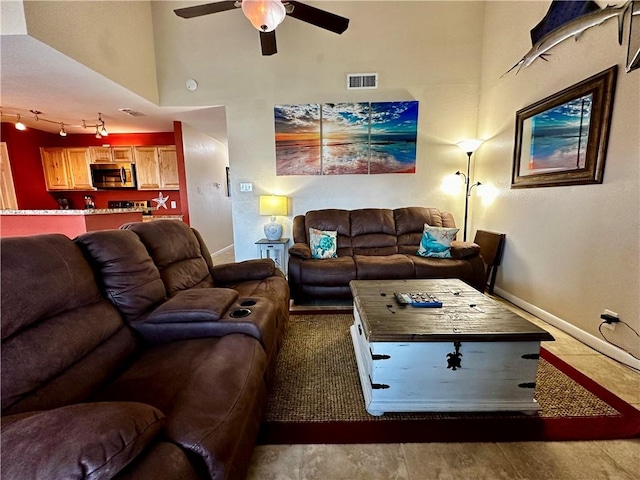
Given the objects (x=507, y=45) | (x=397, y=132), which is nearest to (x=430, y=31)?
(x=507, y=45)

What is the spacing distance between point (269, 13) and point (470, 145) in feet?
8.99

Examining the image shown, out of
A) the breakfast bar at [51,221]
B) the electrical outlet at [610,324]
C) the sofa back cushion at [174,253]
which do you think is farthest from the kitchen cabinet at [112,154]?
the electrical outlet at [610,324]

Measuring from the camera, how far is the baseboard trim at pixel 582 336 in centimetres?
187

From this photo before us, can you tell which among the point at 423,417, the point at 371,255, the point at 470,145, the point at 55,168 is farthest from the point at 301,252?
the point at 55,168

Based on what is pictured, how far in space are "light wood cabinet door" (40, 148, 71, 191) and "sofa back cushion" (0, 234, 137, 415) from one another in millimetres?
5366

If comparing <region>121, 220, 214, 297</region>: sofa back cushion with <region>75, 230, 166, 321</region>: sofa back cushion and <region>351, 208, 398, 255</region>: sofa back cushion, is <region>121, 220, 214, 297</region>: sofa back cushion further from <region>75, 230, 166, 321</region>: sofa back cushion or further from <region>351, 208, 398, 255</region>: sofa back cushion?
<region>351, 208, 398, 255</region>: sofa back cushion

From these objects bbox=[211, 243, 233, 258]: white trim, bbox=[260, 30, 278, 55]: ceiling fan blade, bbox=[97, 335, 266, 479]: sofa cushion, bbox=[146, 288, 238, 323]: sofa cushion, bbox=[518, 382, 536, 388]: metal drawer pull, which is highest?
bbox=[260, 30, 278, 55]: ceiling fan blade

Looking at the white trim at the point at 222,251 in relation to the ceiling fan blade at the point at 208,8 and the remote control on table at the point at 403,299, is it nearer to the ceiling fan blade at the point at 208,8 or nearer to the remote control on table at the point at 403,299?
the ceiling fan blade at the point at 208,8

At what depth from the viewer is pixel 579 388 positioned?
1646 millimetres

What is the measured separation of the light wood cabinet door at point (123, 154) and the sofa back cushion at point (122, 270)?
4534 mm

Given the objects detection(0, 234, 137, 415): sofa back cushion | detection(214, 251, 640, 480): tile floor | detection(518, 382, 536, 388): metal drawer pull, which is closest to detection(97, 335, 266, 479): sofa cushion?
detection(0, 234, 137, 415): sofa back cushion

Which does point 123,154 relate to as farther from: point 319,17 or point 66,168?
point 319,17

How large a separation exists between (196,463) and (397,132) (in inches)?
154

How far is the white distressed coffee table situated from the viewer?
1371mm
